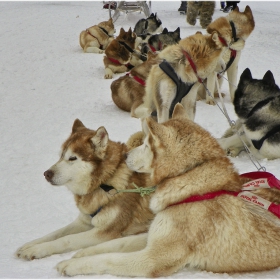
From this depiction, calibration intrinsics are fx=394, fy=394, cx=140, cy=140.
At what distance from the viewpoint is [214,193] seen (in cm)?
227

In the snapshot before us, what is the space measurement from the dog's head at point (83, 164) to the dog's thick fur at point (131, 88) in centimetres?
319

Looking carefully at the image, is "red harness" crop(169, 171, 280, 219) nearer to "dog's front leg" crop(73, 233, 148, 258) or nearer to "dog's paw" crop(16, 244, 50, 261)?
"dog's front leg" crop(73, 233, 148, 258)

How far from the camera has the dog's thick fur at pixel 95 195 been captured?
2.77 m

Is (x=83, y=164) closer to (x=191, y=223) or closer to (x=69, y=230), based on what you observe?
(x=69, y=230)

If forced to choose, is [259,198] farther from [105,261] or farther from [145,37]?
[145,37]

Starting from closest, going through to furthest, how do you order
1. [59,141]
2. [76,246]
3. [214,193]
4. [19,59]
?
[214,193]
[76,246]
[59,141]
[19,59]

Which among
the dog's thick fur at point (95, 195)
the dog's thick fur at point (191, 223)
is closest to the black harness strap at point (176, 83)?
the dog's thick fur at point (95, 195)

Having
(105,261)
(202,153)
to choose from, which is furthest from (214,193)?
A: (105,261)

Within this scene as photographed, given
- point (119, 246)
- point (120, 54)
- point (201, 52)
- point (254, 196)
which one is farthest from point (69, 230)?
point (120, 54)

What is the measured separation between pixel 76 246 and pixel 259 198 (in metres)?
1.30

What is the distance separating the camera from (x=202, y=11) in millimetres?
13250

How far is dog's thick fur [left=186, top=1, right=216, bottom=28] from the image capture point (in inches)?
520

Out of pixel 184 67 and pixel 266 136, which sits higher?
pixel 184 67

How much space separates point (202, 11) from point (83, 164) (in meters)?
11.6
